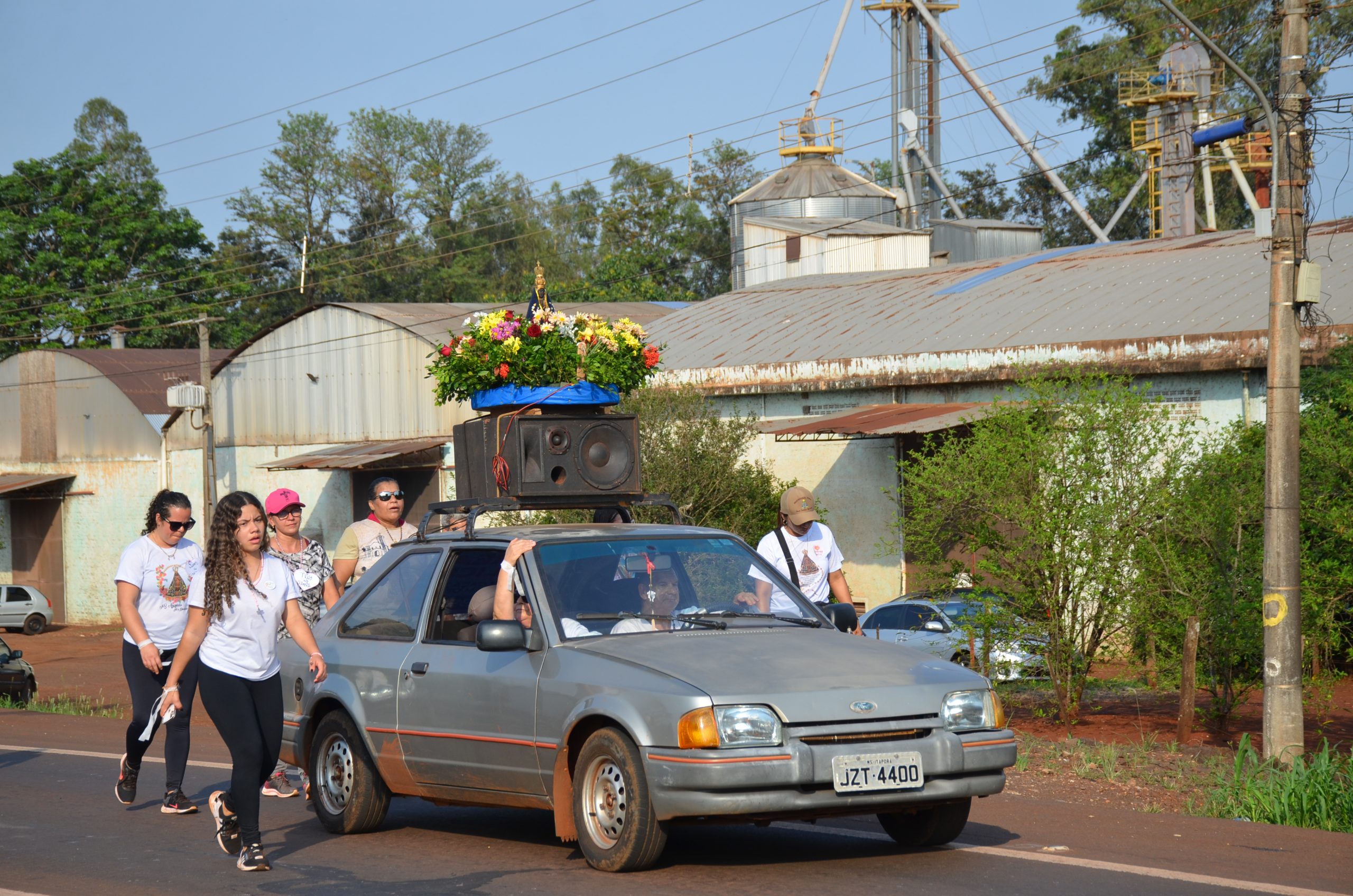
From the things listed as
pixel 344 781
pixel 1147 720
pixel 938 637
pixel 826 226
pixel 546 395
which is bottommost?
pixel 1147 720

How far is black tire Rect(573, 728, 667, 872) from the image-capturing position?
621 cm

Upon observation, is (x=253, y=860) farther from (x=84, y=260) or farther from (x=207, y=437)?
(x=84, y=260)

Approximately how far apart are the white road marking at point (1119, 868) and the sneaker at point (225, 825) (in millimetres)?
2797

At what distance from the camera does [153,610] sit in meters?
8.87

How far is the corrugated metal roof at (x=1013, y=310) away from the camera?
20.0 m

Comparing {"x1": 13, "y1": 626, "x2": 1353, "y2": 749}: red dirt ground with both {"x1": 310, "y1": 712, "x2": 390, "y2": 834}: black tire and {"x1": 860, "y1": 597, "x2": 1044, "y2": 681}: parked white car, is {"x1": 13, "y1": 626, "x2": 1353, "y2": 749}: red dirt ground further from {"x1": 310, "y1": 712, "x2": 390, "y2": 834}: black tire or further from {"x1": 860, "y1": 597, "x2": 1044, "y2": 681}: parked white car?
{"x1": 310, "y1": 712, "x2": 390, "y2": 834}: black tire

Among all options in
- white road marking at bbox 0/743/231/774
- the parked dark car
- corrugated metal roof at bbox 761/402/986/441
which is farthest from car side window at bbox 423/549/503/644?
the parked dark car

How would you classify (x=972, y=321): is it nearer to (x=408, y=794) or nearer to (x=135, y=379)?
(x=408, y=794)

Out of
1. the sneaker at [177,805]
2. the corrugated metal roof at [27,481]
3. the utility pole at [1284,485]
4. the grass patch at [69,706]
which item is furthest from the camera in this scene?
the corrugated metal roof at [27,481]

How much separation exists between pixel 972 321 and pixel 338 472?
15.9 meters

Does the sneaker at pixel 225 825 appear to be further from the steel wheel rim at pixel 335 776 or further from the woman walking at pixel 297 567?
the woman walking at pixel 297 567

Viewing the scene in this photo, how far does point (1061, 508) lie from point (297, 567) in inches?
256

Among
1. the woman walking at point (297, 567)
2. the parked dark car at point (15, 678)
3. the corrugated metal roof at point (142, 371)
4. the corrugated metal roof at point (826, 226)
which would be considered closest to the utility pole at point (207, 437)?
the corrugated metal roof at point (142, 371)

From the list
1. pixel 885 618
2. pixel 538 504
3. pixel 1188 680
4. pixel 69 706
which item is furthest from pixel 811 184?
pixel 538 504
